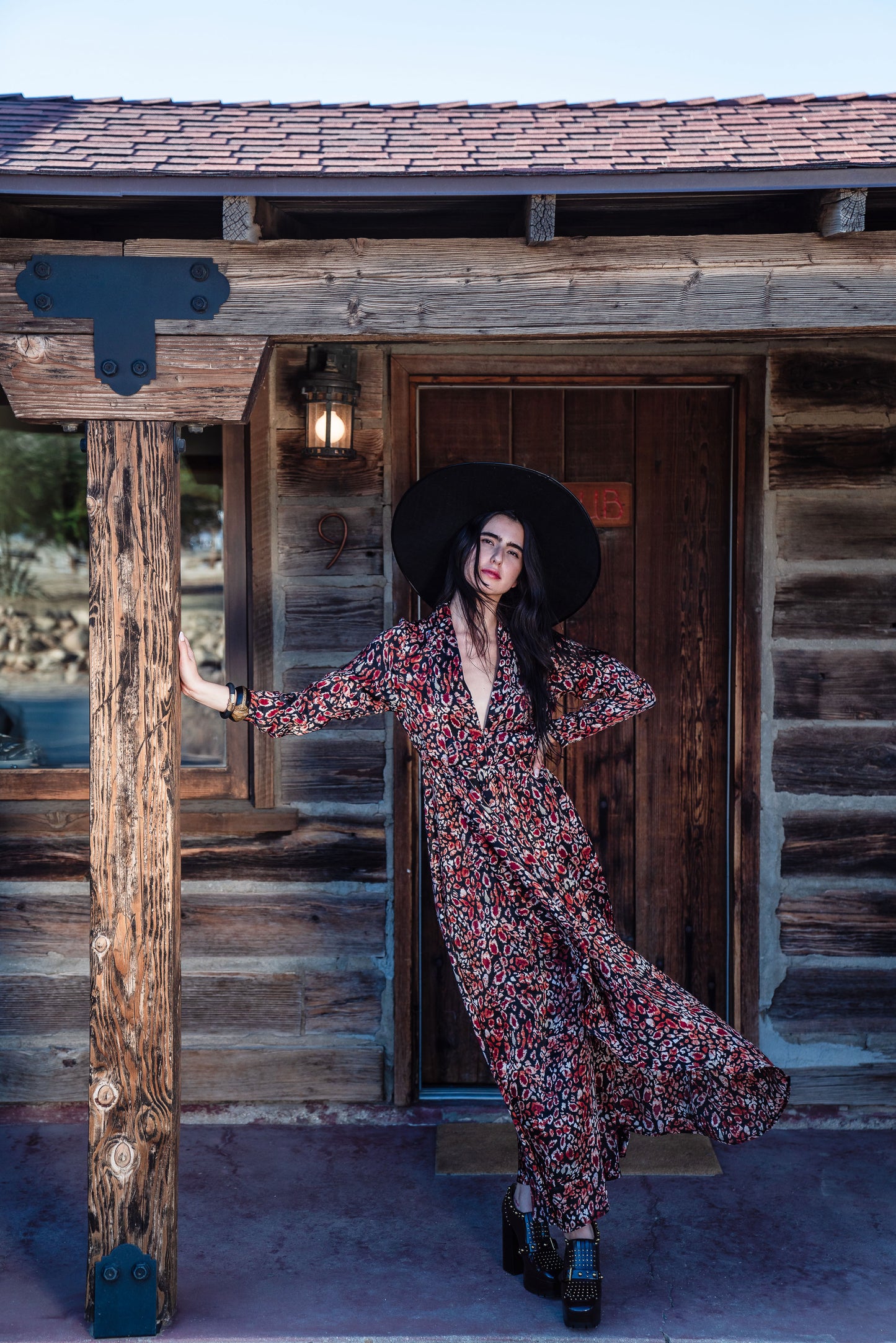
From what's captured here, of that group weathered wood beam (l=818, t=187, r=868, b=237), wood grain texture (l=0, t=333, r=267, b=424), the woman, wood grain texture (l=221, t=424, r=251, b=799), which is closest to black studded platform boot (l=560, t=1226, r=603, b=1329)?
the woman

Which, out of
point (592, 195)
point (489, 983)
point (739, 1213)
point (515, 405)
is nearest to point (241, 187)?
point (592, 195)

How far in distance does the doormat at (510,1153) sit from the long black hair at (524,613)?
154 centimetres

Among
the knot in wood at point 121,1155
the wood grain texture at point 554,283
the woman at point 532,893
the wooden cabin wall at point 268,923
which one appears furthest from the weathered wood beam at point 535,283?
the knot in wood at point 121,1155

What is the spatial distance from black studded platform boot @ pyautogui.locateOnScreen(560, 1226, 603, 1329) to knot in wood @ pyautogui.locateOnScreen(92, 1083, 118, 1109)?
122 centimetres

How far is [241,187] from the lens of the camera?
8.39ft

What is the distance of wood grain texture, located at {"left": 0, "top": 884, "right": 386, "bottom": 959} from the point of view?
12.9 feet

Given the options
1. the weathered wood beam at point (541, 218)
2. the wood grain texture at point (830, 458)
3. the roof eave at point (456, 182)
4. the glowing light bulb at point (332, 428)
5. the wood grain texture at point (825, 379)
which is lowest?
the wood grain texture at point (830, 458)

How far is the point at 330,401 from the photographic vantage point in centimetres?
368

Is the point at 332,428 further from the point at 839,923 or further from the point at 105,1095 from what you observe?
the point at 839,923

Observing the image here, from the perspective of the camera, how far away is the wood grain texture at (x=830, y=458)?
3820mm

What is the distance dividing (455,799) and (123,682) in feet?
3.00

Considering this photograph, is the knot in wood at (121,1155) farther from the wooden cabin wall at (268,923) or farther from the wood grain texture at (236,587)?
the wood grain texture at (236,587)

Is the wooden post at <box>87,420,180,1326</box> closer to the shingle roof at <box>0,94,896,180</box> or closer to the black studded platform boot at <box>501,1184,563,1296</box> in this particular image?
the shingle roof at <box>0,94,896,180</box>

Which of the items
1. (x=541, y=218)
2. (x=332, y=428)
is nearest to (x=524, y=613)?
(x=541, y=218)
